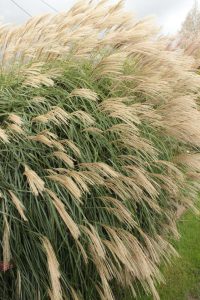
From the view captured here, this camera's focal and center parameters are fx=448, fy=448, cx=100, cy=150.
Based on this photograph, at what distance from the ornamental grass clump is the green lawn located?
0.61m

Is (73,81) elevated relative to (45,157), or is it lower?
elevated

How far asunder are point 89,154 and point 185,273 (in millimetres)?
1718

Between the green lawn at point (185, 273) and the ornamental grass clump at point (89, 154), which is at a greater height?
the ornamental grass clump at point (89, 154)

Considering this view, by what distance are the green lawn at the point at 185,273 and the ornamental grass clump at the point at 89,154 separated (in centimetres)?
61

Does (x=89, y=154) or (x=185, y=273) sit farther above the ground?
(x=89, y=154)

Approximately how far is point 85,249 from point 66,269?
0.17m

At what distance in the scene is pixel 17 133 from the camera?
2.48m

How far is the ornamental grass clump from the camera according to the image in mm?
2328

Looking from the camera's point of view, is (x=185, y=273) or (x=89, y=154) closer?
(x=89, y=154)

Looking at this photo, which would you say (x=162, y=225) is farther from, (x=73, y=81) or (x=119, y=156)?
(x=73, y=81)

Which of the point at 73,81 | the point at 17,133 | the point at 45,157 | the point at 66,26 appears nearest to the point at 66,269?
the point at 45,157

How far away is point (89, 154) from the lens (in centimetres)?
271

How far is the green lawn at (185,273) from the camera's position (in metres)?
3.50

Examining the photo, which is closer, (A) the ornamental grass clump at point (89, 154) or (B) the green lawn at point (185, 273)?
(A) the ornamental grass clump at point (89, 154)
